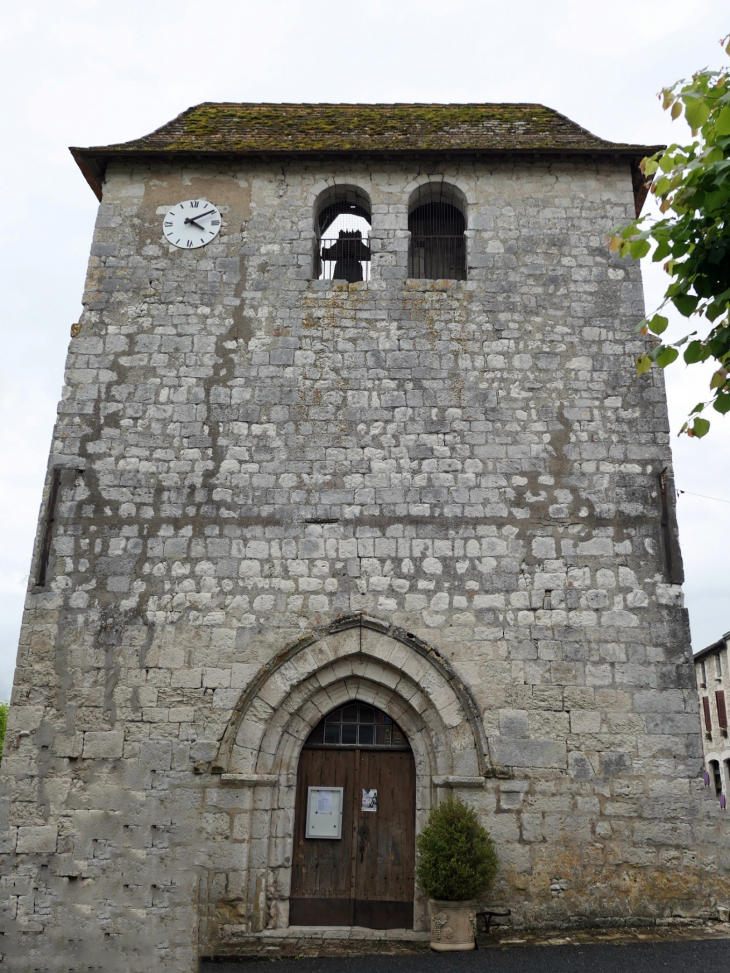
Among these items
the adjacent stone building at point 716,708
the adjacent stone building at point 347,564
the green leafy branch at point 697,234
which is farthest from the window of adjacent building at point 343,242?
the adjacent stone building at point 716,708

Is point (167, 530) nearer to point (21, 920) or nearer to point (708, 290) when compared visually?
point (21, 920)

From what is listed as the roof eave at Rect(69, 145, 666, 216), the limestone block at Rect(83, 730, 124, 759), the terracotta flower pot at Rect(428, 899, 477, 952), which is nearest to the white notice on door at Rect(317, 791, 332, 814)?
the terracotta flower pot at Rect(428, 899, 477, 952)

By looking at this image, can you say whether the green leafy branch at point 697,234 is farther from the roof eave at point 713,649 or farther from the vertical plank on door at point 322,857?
the roof eave at point 713,649

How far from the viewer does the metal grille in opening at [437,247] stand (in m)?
A: 8.91

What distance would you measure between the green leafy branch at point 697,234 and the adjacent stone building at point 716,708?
2070cm

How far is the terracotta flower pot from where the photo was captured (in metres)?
6.12

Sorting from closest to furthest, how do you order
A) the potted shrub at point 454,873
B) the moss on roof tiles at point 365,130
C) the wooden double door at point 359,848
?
Result: the potted shrub at point 454,873 → the wooden double door at point 359,848 → the moss on roof tiles at point 365,130

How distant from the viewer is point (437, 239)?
8.91m

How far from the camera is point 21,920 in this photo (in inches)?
257

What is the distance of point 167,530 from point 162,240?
3408 millimetres

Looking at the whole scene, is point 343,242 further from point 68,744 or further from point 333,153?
point 68,744

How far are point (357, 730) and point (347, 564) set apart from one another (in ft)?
5.34

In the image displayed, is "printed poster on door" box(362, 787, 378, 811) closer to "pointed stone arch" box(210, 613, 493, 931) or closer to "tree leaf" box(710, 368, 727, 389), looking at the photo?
"pointed stone arch" box(210, 613, 493, 931)

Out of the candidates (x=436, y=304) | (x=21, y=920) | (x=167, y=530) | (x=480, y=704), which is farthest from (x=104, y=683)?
(x=436, y=304)
